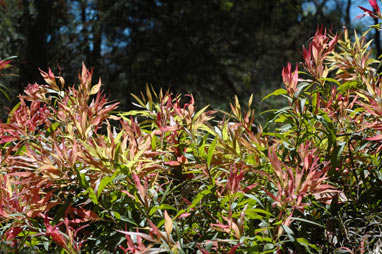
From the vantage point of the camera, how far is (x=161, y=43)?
4977 millimetres

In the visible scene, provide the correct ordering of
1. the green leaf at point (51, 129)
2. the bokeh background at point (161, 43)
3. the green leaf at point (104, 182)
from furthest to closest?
the bokeh background at point (161, 43), the green leaf at point (51, 129), the green leaf at point (104, 182)

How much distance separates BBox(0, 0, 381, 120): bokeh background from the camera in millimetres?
4180

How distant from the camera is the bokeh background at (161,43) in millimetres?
4180

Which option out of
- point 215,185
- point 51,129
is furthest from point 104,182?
point 51,129

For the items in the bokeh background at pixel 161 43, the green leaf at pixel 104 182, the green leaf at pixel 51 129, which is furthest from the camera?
the bokeh background at pixel 161 43

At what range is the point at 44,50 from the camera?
4.12 metres

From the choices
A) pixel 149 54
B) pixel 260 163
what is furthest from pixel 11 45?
pixel 260 163

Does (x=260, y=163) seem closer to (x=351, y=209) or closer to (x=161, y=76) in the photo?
(x=351, y=209)

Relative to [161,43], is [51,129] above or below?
below

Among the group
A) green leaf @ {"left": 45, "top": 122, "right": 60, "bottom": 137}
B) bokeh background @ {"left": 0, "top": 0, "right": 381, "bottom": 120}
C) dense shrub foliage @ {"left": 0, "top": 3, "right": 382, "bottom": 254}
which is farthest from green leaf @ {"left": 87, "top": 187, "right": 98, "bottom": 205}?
bokeh background @ {"left": 0, "top": 0, "right": 381, "bottom": 120}

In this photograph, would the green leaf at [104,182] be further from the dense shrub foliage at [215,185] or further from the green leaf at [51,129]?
the green leaf at [51,129]

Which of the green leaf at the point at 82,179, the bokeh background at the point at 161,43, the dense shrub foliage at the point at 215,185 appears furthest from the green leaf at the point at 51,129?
the bokeh background at the point at 161,43

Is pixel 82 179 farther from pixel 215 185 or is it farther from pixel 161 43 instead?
pixel 161 43

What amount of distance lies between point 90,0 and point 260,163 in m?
4.48
